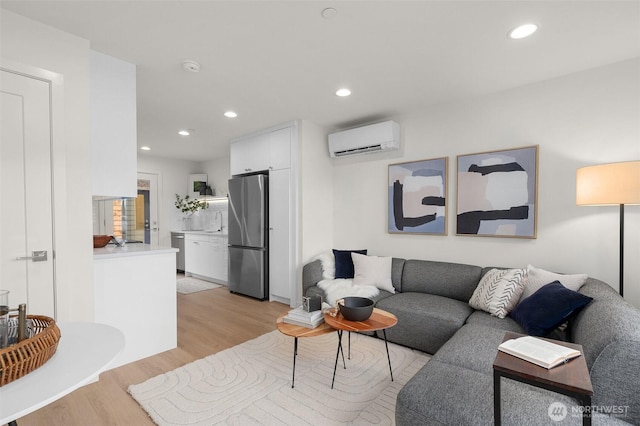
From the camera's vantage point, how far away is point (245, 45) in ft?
7.07

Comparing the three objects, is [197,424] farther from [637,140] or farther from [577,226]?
[637,140]

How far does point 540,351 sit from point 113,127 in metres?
3.04

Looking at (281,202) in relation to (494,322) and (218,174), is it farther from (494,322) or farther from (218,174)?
(218,174)

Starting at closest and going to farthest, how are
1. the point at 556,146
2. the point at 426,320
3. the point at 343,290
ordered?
the point at 426,320 → the point at 556,146 → the point at 343,290

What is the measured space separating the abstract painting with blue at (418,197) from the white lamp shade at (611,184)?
1238 mm

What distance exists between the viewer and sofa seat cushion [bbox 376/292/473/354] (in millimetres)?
2453

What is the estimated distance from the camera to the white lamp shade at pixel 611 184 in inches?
77.9

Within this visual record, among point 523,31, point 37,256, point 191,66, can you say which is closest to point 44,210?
point 37,256

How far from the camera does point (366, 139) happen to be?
3654mm

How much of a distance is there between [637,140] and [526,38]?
126 centimetres

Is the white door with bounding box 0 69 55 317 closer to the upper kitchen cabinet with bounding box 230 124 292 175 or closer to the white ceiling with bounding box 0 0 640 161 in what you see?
the white ceiling with bounding box 0 0 640 161

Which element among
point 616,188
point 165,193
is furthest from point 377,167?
point 165,193

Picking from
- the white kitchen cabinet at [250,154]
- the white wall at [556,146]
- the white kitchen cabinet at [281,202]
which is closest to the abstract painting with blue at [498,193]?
the white wall at [556,146]

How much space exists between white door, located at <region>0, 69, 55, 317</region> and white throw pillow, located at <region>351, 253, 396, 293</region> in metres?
2.63
